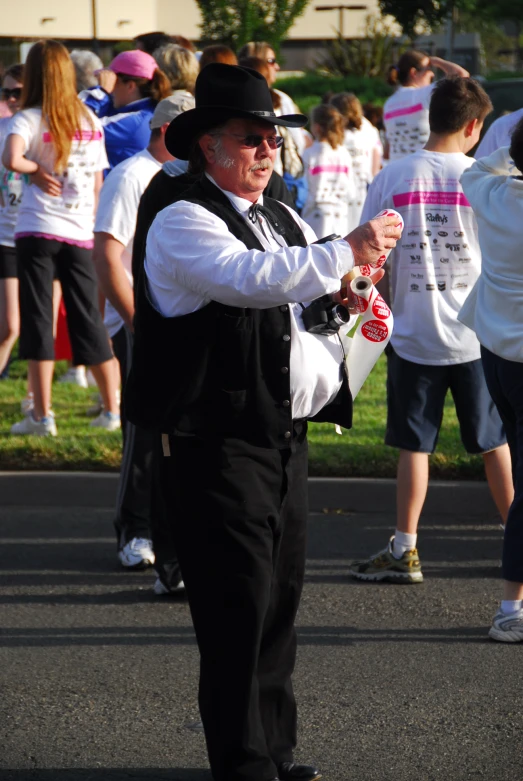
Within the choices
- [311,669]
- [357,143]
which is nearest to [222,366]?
[311,669]

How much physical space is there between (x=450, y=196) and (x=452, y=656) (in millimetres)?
1978

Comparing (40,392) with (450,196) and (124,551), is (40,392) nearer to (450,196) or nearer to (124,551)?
A: (124,551)

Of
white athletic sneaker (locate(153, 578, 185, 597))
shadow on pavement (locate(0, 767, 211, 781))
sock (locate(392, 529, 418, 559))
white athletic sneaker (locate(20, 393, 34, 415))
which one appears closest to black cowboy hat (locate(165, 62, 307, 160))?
shadow on pavement (locate(0, 767, 211, 781))

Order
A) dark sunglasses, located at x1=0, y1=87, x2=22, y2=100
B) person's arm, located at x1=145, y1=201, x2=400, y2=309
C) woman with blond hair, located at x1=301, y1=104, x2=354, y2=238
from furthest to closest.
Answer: woman with blond hair, located at x1=301, y1=104, x2=354, y2=238
dark sunglasses, located at x1=0, y1=87, x2=22, y2=100
person's arm, located at x1=145, y1=201, x2=400, y2=309

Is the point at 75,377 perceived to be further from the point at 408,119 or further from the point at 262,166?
the point at 262,166

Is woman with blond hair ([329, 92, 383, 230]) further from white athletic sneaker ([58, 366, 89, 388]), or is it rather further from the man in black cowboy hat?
the man in black cowboy hat

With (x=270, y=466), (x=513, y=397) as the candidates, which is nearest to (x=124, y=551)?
(x=513, y=397)

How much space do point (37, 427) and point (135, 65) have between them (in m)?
2.43

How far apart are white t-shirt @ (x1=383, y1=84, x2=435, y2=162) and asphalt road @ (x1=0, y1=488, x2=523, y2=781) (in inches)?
157

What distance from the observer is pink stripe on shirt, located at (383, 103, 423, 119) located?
8.95 m

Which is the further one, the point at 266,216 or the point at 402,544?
the point at 402,544

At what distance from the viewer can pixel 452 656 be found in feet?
14.6

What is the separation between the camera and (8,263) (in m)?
8.45

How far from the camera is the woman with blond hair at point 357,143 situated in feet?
38.3
